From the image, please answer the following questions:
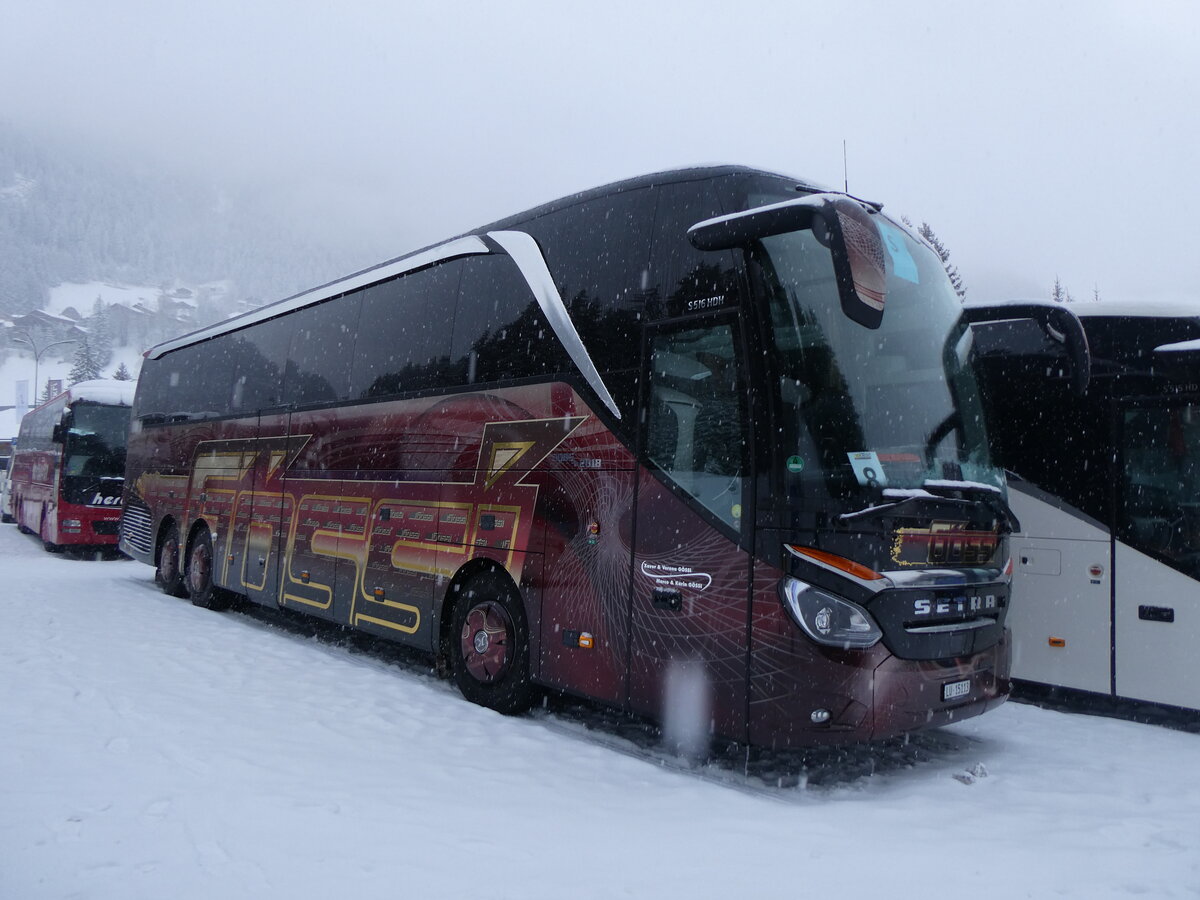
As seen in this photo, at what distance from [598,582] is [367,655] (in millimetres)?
4407

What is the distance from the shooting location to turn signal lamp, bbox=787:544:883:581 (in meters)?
4.83

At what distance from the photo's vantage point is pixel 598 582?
5.95 meters

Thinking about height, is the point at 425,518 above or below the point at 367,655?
above

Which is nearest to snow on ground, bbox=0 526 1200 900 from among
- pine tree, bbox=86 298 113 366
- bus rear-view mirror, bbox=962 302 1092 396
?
bus rear-view mirror, bbox=962 302 1092 396

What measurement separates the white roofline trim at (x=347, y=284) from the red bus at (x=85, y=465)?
23.0 ft

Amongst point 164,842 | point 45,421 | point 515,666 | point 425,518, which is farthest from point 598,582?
point 45,421

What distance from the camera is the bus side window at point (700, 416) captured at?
5.14 metres

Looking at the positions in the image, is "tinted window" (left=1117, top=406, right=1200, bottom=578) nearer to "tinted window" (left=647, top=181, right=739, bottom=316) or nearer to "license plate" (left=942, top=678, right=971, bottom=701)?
"license plate" (left=942, top=678, right=971, bottom=701)

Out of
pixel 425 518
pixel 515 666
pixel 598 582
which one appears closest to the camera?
pixel 598 582

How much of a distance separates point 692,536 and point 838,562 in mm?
891

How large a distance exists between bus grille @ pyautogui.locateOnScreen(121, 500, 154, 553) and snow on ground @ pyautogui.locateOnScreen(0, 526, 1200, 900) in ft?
23.1

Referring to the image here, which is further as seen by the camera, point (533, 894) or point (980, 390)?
point (980, 390)

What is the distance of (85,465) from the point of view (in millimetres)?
19641

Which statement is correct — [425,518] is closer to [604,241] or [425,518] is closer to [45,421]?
[604,241]
